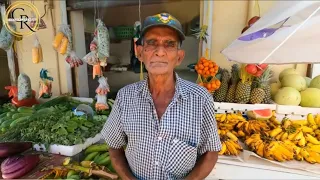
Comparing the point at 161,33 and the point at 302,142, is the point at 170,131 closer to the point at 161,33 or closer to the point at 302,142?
the point at 161,33

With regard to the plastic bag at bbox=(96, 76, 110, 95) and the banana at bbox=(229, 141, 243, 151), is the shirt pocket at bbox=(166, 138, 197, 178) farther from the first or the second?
the plastic bag at bbox=(96, 76, 110, 95)

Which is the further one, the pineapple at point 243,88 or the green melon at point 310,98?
the pineapple at point 243,88

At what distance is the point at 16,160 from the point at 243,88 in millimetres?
2441

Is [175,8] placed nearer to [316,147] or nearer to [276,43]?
[276,43]

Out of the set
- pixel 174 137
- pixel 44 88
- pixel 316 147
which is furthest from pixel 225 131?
pixel 44 88

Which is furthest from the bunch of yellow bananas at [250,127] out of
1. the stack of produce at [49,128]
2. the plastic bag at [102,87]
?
the plastic bag at [102,87]

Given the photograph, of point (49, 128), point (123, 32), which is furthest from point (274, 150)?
point (123, 32)

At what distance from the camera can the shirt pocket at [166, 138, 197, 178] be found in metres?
1.21

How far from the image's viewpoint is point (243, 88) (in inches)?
93.0

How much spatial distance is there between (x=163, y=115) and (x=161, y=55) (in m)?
0.36

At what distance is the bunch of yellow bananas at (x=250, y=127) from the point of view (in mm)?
2145

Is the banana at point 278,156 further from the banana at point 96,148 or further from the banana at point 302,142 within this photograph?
the banana at point 96,148

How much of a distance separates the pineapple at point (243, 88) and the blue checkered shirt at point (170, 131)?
1.25 meters

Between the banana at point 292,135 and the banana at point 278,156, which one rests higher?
the banana at point 292,135
